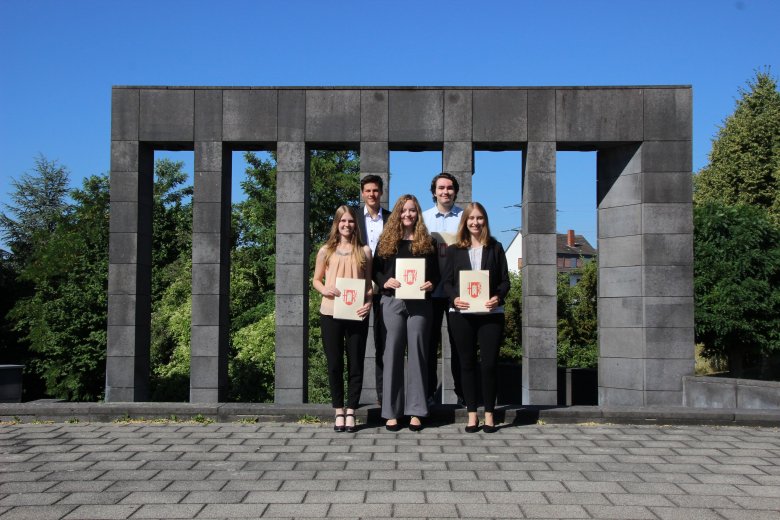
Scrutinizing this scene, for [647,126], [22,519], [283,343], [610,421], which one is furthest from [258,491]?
[647,126]

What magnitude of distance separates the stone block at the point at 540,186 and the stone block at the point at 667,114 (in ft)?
5.30

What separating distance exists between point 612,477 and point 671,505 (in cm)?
76

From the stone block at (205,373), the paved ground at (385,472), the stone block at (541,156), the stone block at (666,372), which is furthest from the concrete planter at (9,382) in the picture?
the stone block at (666,372)

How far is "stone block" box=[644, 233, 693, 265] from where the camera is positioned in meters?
11.6

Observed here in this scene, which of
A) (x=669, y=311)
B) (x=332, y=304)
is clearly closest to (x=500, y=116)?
(x=669, y=311)

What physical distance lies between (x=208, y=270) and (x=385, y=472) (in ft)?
22.5

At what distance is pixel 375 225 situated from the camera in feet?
26.1

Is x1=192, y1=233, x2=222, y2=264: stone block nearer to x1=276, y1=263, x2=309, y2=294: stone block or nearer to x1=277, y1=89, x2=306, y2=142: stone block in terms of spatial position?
x1=276, y1=263, x2=309, y2=294: stone block

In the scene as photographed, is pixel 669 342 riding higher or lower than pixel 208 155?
lower

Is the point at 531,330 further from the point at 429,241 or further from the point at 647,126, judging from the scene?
the point at 429,241

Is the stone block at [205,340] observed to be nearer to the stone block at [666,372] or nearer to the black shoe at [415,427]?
the black shoe at [415,427]

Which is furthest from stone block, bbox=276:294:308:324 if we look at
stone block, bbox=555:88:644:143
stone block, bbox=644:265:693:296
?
stone block, bbox=644:265:693:296

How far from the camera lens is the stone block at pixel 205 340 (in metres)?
11.7

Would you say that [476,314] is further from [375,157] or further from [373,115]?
[373,115]
